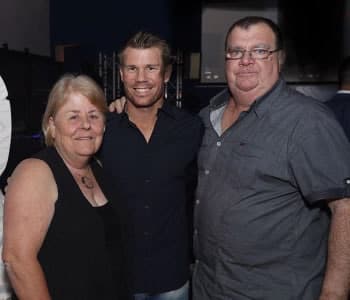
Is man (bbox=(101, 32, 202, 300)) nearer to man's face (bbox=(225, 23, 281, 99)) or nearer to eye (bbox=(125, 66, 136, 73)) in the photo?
eye (bbox=(125, 66, 136, 73))

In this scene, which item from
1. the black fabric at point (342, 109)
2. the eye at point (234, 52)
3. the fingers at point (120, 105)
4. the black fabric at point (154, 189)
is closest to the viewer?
the eye at point (234, 52)

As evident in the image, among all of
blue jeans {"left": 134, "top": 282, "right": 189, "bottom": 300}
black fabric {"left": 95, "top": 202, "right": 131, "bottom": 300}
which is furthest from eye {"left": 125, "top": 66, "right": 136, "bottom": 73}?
blue jeans {"left": 134, "top": 282, "right": 189, "bottom": 300}

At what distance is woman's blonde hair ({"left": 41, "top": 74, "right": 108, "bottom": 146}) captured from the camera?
1.42 m

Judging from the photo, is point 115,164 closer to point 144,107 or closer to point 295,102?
point 144,107

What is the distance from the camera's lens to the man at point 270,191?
132 centimetres

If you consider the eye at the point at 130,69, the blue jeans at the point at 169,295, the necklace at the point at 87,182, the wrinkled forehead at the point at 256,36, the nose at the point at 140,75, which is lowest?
the blue jeans at the point at 169,295

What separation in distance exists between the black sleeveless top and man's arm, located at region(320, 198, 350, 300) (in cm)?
68

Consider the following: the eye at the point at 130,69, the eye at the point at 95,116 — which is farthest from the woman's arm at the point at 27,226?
the eye at the point at 130,69

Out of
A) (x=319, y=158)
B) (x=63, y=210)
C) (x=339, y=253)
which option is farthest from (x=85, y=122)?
(x=339, y=253)

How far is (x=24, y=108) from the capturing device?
9.76ft

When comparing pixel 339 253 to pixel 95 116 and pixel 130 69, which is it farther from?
pixel 130 69

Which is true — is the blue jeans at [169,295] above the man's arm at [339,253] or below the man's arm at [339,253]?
below

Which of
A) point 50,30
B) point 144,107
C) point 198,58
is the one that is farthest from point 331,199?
point 50,30

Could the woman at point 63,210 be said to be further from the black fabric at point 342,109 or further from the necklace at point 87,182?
the black fabric at point 342,109
